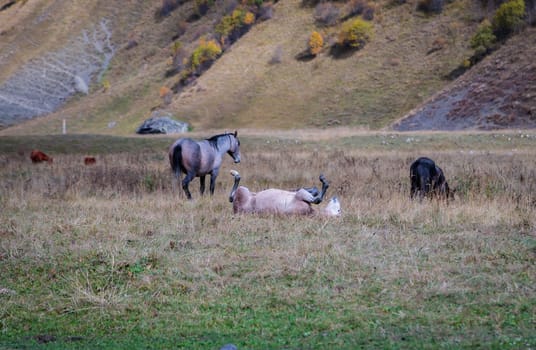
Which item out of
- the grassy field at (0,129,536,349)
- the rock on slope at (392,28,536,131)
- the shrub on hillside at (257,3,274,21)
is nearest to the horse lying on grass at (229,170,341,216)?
the grassy field at (0,129,536,349)

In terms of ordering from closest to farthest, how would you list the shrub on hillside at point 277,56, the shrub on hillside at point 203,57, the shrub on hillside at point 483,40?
the shrub on hillside at point 483,40 → the shrub on hillside at point 277,56 → the shrub on hillside at point 203,57

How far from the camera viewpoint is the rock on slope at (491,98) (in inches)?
1788

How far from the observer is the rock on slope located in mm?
45406

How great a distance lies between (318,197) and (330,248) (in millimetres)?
2248

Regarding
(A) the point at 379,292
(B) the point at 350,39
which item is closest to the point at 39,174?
(A) the point at 379,292

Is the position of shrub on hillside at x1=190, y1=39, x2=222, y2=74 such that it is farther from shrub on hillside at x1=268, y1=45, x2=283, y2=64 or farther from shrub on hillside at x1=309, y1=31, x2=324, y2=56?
shrub on hillside at x1=309, y1=31, x2=324, y2=56

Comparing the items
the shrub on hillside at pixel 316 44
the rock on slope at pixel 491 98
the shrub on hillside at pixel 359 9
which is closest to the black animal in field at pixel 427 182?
the rock on slope at pixel 491 98

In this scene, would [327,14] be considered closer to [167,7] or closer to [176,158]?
[167,7]

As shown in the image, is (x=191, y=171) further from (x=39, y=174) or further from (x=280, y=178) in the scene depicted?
(x=39, y=174)

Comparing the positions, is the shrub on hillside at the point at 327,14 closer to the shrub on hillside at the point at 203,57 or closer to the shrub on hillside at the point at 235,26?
the shrub on hillside at the point at 235,26

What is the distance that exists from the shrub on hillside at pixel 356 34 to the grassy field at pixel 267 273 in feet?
197

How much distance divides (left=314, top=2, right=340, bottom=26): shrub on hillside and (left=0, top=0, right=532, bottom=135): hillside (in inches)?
39.0

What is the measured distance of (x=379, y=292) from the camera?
7.48m

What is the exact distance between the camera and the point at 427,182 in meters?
13.6
